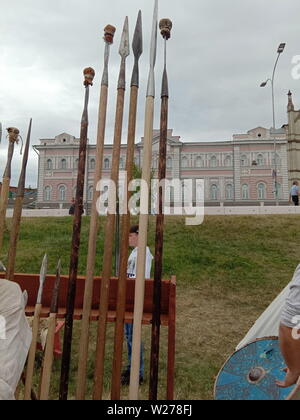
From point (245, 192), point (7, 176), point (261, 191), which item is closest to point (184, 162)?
point (245, 192)

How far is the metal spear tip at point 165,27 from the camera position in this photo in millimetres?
2150

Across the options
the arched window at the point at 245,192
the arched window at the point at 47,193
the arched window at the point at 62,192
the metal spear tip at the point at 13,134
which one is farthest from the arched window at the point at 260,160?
the metal spear tip at the point at 13,134

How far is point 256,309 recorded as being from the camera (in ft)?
20.7

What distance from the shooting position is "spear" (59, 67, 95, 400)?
200 centimetres

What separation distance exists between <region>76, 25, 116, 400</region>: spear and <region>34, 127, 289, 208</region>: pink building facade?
32.5m

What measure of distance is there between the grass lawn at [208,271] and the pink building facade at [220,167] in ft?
72.5


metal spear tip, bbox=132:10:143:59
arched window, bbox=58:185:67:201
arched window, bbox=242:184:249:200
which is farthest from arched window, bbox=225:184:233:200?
metal spear tip, bbox=132:10:143:59

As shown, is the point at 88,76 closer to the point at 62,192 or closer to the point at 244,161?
the point at 244,161

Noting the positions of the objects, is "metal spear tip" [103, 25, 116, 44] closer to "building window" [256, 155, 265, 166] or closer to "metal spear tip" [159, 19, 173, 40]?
"metal spear tip" [159, 19, 173, 40]

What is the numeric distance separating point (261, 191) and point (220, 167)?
17.3 feet
